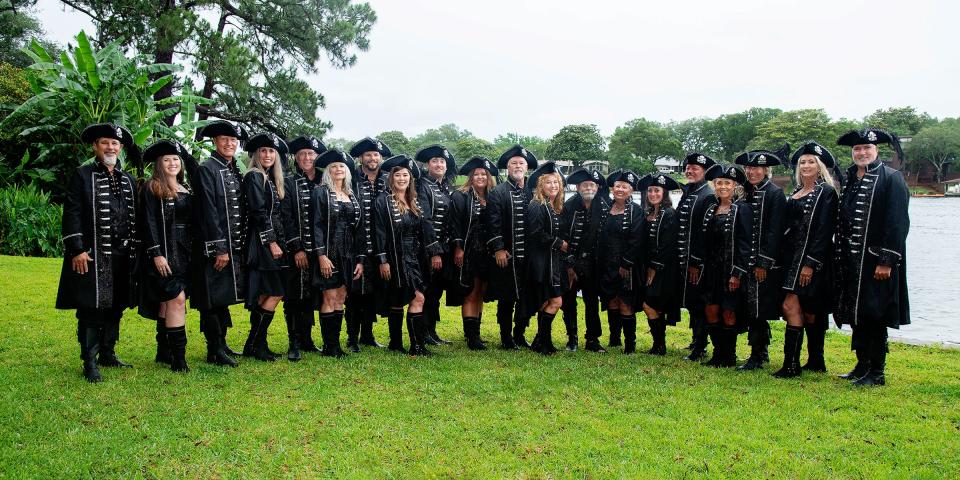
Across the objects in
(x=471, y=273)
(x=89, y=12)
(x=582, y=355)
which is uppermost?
(x=89, y=12)

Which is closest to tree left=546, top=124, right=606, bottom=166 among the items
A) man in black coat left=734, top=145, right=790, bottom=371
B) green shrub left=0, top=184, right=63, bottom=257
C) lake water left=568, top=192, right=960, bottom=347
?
lake water left=568, top=192, right=960, bottom=347

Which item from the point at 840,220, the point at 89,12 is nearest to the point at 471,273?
the point at 840,220

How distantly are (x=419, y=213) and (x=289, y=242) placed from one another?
1.42 m

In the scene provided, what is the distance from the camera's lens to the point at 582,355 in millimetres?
7777

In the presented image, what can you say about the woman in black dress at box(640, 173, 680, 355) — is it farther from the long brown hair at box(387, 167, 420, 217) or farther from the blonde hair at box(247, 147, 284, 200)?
the blonde hair at box(247, 147, 284, 200)

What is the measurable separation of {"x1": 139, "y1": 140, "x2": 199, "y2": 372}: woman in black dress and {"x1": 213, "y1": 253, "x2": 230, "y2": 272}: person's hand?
0.25 meters

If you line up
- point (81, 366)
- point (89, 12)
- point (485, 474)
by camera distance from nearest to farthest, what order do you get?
point (485, 474) < point (81, 366) < point (89, 12)

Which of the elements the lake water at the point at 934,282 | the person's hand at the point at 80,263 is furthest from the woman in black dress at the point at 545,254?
the lake water at the point at 934,282

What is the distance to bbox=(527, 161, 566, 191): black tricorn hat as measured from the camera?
7.81m

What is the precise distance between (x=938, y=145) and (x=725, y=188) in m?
81.1

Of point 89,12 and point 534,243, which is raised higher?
point 89,12

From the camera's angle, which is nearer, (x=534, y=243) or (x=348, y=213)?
(x=348, y=213)

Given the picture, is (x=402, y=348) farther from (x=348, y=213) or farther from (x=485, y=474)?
(x=485, y=474)

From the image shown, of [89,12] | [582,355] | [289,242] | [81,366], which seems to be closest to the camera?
[81,366]
